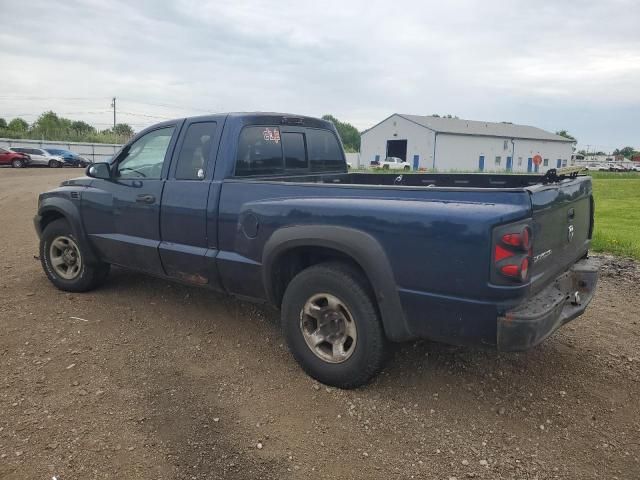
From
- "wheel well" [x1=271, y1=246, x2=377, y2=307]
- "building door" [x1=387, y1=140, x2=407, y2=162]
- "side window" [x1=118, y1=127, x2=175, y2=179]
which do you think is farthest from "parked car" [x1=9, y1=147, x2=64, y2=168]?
"building door" [x1=387, y1=140, x2=407, y2=162]

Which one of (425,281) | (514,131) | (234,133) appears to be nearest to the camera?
(425,281)

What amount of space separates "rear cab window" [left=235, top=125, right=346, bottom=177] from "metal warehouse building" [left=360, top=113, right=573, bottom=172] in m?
54.9

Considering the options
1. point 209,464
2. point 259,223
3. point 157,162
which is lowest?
point 209,464

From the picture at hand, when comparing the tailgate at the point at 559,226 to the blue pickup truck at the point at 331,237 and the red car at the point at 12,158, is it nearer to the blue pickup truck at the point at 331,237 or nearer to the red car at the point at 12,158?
the blue pickup truck at the point at 331,237

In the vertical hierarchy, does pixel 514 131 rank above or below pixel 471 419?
above

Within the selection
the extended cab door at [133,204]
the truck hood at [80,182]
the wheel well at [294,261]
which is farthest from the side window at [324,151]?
the truck hood at [80,182]

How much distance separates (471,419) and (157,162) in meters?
3.43

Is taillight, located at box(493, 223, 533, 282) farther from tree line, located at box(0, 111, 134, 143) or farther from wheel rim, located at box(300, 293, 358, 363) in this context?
tree line, located at box(0, 111, 134, 143)

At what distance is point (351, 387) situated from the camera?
3.56 meters

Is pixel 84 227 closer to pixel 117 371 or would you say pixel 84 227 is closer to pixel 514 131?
pixel 117 371

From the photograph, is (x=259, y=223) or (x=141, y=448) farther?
(x=259, y=223)

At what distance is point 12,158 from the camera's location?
1341 inches

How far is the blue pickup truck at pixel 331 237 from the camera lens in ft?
9.47

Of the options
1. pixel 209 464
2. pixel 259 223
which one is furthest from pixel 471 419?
pixel 259 223
